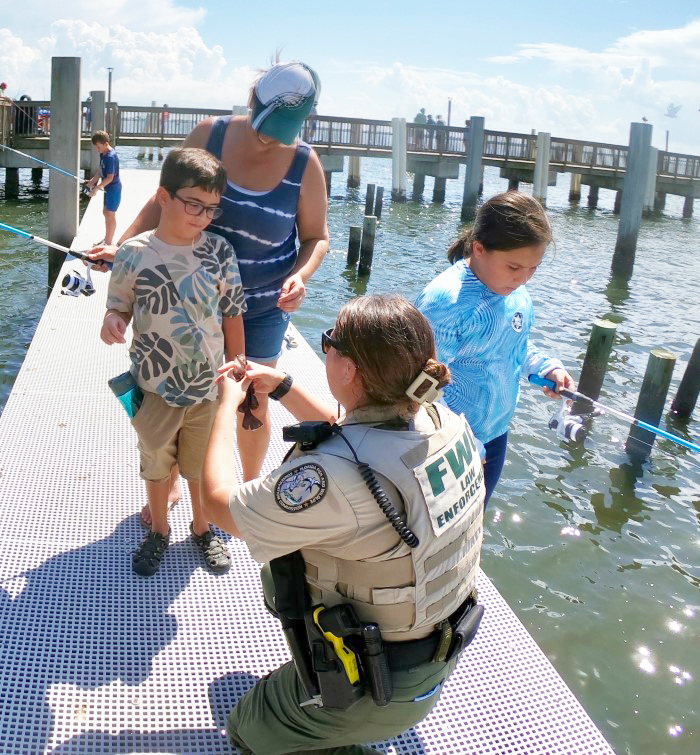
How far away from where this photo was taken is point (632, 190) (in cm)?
1608

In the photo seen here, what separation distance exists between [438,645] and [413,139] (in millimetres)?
30949

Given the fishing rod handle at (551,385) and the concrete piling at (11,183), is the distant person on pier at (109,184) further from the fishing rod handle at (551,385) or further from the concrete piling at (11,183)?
the concrete piling at (11,183)

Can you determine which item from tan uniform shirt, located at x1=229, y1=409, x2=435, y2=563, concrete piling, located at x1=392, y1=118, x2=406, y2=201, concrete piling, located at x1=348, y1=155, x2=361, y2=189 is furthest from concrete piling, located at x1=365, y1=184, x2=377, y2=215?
tan uniform shirt, located at x1=229, y1=409, x2=435, y2=563

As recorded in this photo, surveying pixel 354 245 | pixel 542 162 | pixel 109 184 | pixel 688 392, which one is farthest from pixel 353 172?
pixel 688 392

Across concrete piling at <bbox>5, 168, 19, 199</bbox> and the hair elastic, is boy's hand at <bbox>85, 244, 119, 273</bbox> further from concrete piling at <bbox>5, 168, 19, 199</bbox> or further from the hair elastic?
concrete piling at <bbox>5, 168, 19, 199</bbox>

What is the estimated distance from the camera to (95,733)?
2.32m

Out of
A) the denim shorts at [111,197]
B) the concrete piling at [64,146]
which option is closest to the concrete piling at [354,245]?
the denim shorts at [111,197]

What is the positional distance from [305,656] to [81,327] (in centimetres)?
506

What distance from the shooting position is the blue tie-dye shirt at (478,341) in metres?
2.78

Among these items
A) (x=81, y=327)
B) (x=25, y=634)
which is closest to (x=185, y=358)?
(x=25, y=634)

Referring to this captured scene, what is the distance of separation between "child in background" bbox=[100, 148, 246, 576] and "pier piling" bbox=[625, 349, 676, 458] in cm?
562

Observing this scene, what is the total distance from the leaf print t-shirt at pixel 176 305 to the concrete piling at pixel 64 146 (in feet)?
28.1

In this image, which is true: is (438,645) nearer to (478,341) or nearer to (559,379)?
(478,341)

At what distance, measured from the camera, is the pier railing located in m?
25.9
